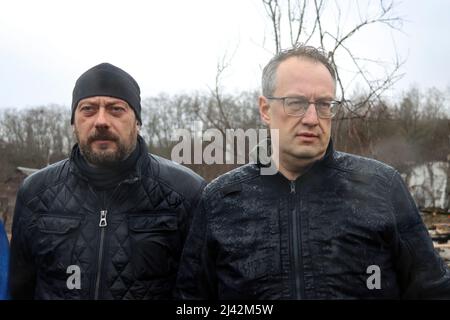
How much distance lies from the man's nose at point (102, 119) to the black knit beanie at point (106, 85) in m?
0.10

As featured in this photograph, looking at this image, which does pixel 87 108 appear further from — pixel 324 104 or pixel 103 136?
pixel 324 104

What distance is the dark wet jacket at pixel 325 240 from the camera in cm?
205

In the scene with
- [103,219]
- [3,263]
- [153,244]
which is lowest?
[3,263]

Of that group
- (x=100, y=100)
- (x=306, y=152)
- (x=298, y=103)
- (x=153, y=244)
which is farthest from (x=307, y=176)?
(x=100, y=100)

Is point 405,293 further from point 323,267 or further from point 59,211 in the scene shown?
point 59,211

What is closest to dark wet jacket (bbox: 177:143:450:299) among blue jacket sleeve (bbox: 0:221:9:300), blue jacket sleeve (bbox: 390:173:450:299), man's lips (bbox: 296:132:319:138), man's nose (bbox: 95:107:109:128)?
blue jacket sleeve (bbox: 390:173:450:299)

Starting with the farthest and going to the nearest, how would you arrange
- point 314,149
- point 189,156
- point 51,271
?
1. point 189,156
2. point 51,271
3. point 314,149

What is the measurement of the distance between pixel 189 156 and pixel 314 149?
267 centimetres

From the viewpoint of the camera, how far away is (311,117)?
7.04 feet

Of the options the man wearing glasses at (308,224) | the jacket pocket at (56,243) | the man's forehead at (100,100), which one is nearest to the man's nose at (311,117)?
the man wearing glasses at (308,224)

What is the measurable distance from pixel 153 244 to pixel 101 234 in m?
0.28
